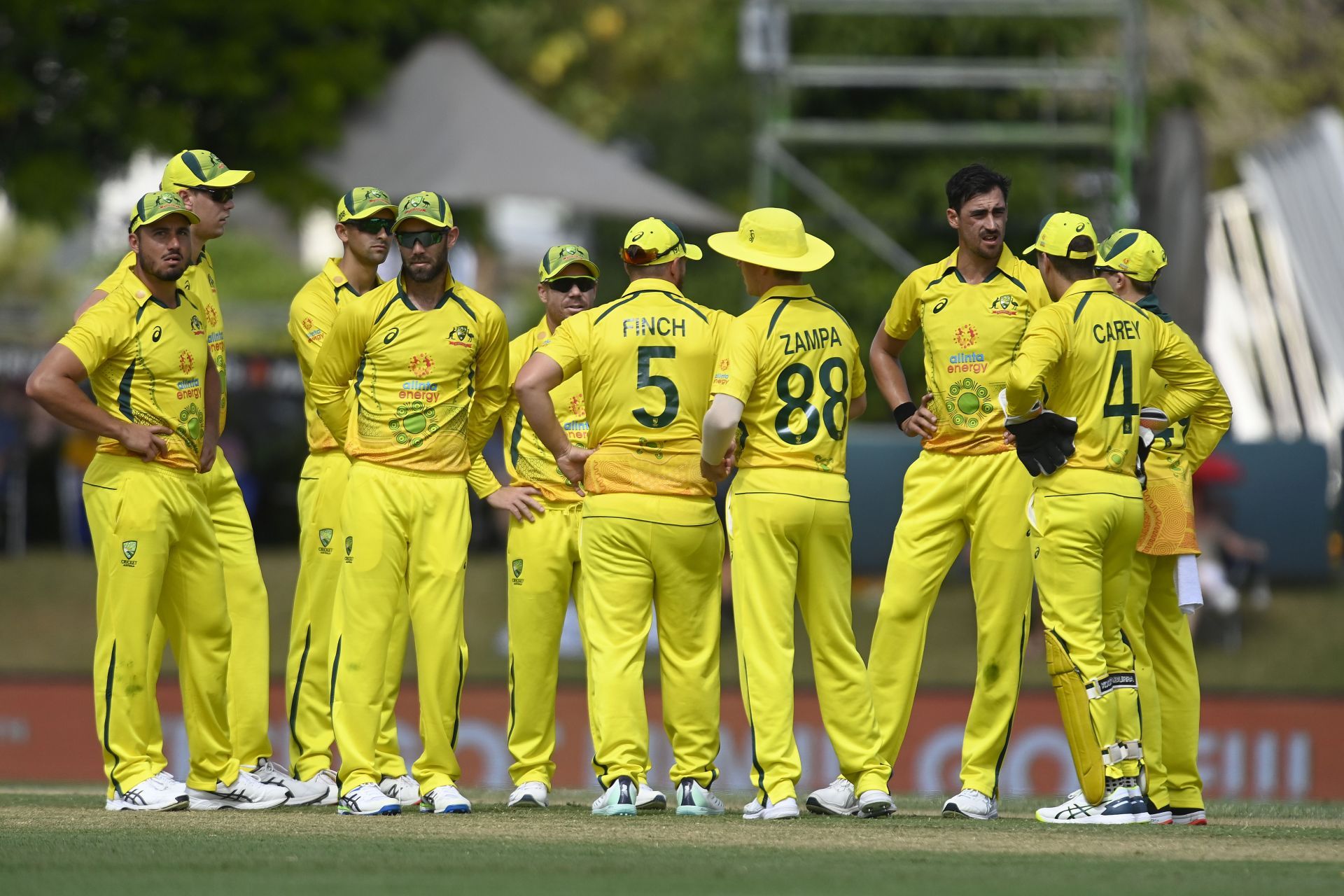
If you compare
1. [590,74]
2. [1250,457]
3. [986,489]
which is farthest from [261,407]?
[590,74]

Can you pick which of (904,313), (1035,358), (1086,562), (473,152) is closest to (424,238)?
(904,313)

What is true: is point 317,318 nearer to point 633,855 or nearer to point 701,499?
point 701,499

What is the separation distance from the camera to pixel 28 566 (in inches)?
707

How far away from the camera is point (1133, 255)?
27.5 feet

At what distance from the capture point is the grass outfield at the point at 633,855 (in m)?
6.17

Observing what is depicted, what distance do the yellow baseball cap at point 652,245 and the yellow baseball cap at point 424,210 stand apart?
0.77m

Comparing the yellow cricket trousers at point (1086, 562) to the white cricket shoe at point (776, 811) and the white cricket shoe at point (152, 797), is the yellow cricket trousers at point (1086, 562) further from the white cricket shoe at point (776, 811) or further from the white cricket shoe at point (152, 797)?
the white cricket shoe at point (152, 797)

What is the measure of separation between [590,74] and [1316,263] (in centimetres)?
2316

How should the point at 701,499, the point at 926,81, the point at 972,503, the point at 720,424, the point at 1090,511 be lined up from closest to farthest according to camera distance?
the point at 720,424
the point at 1090,511
the point at 701,499
the point at 972,503
the point at 926,81

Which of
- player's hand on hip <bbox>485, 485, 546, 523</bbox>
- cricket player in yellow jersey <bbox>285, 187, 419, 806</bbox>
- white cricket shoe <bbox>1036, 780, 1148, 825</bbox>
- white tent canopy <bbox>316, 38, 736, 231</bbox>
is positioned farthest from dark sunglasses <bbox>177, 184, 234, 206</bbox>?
white tent canopy <bbox>316, 38, 736, 231</bbox>

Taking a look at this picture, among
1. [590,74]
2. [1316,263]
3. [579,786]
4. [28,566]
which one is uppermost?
[590,74]

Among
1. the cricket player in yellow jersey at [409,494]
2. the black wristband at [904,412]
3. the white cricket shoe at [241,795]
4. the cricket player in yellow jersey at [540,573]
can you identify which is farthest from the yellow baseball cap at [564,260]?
the white cricket shoe at [241,795]

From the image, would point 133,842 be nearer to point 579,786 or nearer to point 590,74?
point 579,786

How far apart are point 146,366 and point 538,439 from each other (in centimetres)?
187
